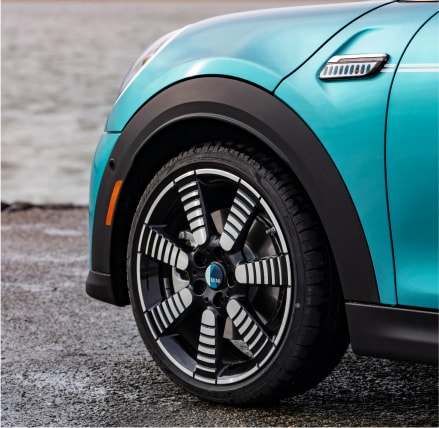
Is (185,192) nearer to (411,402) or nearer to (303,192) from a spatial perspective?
(303,192)

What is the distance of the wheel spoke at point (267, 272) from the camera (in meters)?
3.44

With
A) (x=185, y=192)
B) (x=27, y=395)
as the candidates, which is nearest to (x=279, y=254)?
(x=185, y=192)

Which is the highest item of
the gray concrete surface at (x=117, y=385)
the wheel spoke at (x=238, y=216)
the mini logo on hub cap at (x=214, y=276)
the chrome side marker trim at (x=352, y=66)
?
the chrome side marker trim at (x=352, y=66)

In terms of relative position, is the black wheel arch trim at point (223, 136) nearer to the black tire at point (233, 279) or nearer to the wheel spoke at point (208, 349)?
the black tire at point (233, 279)

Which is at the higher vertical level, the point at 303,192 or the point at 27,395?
the point at 303,192

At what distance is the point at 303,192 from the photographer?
3441mm

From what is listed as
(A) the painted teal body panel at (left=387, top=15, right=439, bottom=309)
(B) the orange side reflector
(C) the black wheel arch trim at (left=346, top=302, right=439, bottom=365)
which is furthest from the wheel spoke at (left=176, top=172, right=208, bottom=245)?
(A) the painted teal body panel at (left=387, top=15, right=439, bottom=309)

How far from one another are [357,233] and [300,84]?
0.49 metres

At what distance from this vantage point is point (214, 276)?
3623mm

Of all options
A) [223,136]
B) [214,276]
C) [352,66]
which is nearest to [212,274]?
[214,276]

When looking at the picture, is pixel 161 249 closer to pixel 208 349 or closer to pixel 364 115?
pixel 208 349

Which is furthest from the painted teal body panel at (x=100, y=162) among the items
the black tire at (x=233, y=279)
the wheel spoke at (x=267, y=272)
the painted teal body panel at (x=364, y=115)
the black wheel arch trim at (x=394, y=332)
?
the black wheel arch trim at (x=394, y=332)

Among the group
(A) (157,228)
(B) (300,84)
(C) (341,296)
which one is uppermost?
(B) (300,84)

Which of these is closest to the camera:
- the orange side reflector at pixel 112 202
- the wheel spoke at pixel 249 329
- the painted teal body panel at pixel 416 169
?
the painted teal body panel at pixel 416 169
